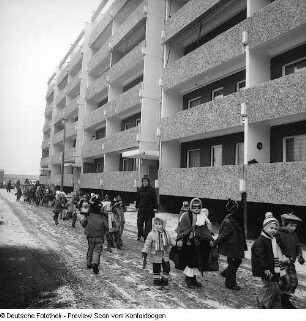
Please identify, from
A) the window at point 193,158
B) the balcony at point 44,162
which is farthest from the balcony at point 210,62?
the balcony at point 44,162

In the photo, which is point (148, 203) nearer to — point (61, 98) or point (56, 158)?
point (56, 158)

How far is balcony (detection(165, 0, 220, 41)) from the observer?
47.7 ft

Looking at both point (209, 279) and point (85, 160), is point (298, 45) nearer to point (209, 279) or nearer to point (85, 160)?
point (209, 279)

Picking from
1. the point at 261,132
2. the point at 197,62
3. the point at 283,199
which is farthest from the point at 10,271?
the point at 197,62

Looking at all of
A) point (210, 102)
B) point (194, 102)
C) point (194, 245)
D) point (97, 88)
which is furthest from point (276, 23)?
point (97, 88)

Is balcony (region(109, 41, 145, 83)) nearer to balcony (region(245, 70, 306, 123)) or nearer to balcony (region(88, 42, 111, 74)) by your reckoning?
balcony (region(88, 42, 111, 74))

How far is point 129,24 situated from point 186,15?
7.03 metres

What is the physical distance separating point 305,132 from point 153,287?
27.7 feet

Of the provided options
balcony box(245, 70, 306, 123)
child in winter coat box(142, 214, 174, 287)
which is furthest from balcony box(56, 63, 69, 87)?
child in winter coat box(142, 214, 174, 287)

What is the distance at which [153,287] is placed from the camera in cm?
512

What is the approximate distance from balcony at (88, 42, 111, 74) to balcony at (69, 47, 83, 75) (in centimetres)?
435

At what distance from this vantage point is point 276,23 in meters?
10.8

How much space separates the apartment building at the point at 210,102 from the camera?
10492mm

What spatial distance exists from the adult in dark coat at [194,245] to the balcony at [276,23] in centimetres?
800
